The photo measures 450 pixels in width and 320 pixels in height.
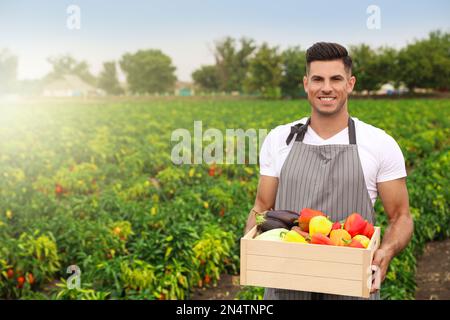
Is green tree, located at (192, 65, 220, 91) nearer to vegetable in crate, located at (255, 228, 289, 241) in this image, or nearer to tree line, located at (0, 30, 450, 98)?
tree line, located at (0, 30, 450, 98)

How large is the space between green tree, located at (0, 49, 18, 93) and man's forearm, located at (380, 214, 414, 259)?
58786 mm

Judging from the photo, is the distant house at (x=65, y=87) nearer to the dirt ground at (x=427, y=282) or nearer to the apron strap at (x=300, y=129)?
the dirt ground at (x=427, y=282)

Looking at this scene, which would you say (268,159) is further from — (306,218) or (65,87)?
(65,87)

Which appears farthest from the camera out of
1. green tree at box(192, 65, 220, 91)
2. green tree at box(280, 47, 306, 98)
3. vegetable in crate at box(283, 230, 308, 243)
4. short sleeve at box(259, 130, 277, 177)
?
green tree at box(192, 65, 220, 91)

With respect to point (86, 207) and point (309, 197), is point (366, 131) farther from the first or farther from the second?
point (86, 207)

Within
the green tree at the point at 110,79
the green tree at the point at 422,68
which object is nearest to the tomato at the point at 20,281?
the green tree at the point at 422,68

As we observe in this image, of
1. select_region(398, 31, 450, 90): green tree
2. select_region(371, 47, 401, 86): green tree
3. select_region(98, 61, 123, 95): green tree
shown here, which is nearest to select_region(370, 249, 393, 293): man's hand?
select_region(371, 47, 401, 86): green tree

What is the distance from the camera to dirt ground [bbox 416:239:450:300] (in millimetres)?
4738

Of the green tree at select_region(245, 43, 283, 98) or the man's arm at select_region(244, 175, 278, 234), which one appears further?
the green tree at select_region(245, 43, 283, 98)

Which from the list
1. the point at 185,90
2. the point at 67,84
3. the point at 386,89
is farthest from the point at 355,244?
the point at 67,84

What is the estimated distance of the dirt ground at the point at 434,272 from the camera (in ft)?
15.5

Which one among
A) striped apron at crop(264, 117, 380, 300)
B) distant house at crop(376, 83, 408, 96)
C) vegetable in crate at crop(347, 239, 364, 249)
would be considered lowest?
vegetable in crate at crop(347, 239, 364, 249)

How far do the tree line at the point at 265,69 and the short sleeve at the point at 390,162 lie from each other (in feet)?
123
